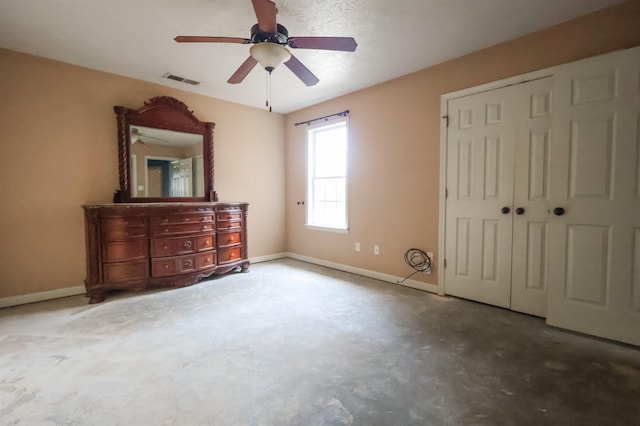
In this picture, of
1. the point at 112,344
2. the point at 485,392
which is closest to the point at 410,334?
the point at 485,392

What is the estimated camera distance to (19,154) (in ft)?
10.0

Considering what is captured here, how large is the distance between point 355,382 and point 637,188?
2.45 m

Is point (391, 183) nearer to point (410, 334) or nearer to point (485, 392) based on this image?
point (410, 334)

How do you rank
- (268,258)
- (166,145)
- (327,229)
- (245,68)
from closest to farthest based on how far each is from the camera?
(245,68), (166,145), (327,229), (268,258)

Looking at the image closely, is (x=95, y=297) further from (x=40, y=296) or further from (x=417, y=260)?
(x=417, y=260)

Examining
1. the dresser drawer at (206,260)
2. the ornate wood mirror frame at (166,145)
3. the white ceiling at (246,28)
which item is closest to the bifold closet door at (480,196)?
the white ceiling at (246,28)

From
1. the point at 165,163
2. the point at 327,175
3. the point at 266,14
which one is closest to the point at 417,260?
the point at 327,175

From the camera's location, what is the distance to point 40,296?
3178mm

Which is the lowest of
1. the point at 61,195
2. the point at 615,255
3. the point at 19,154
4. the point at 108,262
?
the point at 108,262

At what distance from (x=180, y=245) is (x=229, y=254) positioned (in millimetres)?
694

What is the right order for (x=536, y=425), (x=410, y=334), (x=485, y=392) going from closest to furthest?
1. (x=536, y=425)
2. (x=485, y=392)
3. (x=410, y=334)

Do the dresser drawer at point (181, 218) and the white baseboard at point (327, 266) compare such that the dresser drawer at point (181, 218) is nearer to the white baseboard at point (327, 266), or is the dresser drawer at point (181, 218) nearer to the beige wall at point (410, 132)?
the white baseboard at point (327, 266)

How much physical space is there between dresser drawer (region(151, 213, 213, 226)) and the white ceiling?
5.63 ft

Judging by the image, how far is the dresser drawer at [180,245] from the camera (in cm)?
346
